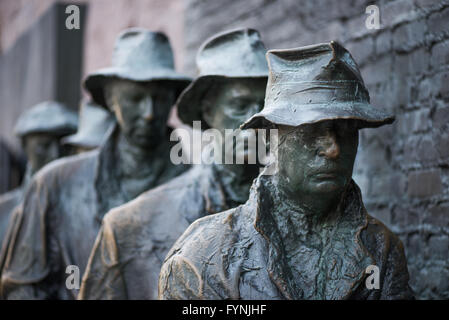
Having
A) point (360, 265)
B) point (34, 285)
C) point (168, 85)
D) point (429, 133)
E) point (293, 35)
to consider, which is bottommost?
point (34, 285)

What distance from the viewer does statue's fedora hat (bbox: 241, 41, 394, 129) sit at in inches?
117

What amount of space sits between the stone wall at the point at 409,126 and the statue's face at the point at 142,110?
1194mm

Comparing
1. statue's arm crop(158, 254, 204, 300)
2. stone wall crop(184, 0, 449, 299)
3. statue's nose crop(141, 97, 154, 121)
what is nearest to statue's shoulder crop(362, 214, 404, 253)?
statue's arm crop(158, 254, 204, 300)

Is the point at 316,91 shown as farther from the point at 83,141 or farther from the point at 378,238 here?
the point at 83,141

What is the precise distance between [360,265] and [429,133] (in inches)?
66.0

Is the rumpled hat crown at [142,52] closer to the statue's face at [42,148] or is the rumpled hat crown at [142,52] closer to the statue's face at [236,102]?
the statue's face at [236,102]

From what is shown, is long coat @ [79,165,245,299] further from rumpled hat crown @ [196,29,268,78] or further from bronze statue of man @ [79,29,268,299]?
rumpled hat crown @ [196,29,268,78]

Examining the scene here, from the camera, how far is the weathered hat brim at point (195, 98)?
434 cm

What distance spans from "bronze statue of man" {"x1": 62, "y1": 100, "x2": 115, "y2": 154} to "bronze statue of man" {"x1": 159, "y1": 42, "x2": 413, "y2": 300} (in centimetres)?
353

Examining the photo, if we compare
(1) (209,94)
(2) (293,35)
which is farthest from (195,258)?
(2) (293,35)
